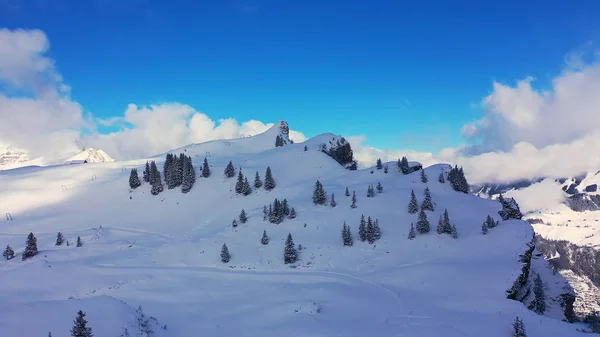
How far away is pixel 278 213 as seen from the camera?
7088 cm

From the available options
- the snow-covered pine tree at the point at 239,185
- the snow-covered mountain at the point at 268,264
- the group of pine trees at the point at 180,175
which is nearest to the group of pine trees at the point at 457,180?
the snow-covered mountain at the point at 268,264

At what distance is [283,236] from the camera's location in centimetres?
6525

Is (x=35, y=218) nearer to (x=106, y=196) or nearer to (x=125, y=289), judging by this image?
(x=106, y=196)

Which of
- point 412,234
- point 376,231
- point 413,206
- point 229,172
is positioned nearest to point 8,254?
point 229,172

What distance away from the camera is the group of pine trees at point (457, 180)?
83688 mm

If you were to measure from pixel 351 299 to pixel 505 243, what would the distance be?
103 ft

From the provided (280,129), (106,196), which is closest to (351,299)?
(106,196)

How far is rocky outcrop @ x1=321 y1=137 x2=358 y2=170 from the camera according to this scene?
12312 cm

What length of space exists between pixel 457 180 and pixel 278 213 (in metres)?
45.7

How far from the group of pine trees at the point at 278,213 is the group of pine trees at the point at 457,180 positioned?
40618 millimetres

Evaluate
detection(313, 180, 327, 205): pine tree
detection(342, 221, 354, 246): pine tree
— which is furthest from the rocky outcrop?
detection(342, 221, 354, 246): pine tree

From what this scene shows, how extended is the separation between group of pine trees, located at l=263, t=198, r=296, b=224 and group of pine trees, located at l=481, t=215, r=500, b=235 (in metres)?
35.5

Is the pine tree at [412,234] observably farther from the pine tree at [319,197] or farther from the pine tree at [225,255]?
the pine tree at [225,255]

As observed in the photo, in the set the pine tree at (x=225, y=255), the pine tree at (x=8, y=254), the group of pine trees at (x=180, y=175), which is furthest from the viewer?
the group of pine trees at (x=180, y=175)
